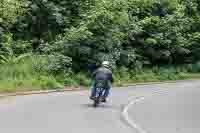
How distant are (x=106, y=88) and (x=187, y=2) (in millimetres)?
34629

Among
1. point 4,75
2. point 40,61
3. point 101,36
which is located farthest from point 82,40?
point 4,75

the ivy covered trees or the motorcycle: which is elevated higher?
the ivy covered trees

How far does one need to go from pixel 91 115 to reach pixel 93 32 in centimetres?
1908

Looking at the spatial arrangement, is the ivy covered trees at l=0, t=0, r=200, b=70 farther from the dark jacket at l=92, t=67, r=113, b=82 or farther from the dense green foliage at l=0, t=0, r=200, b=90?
the dark jacket at l=92, t=67, r=113, b=82

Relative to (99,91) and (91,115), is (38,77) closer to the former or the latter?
(99,91)

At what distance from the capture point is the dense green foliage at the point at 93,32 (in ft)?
111

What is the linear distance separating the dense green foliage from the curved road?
969 cm

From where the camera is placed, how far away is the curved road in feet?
46.4

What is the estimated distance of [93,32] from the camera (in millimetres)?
36094

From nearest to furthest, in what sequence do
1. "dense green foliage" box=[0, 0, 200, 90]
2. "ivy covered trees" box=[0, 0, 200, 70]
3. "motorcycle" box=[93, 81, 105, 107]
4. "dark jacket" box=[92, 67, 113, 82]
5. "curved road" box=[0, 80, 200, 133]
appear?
"curved road" box=[0, 80, 200, 133] → "motorcycle" box=[93, 81, 105, 107] → "dark jacket" box=[92, 67, 113, 82] → "dense green foliage" box=[0, 0, 200, 90] → "ivy covered trees" box=[0, 0, 200, 70]

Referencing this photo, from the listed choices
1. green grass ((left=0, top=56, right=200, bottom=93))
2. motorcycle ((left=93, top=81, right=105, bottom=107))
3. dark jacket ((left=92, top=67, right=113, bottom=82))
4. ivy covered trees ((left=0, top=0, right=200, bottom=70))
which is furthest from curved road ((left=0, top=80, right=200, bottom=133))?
ivy covered trees ((left=0, top=0, right=200, bottom=70))

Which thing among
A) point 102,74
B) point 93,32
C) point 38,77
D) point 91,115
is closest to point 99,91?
point 102,74

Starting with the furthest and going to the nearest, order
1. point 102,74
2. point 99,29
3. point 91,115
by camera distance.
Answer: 1. point 99,29
2. point 102,74
3. point 91,115

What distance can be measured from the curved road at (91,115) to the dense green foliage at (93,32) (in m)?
9.69
